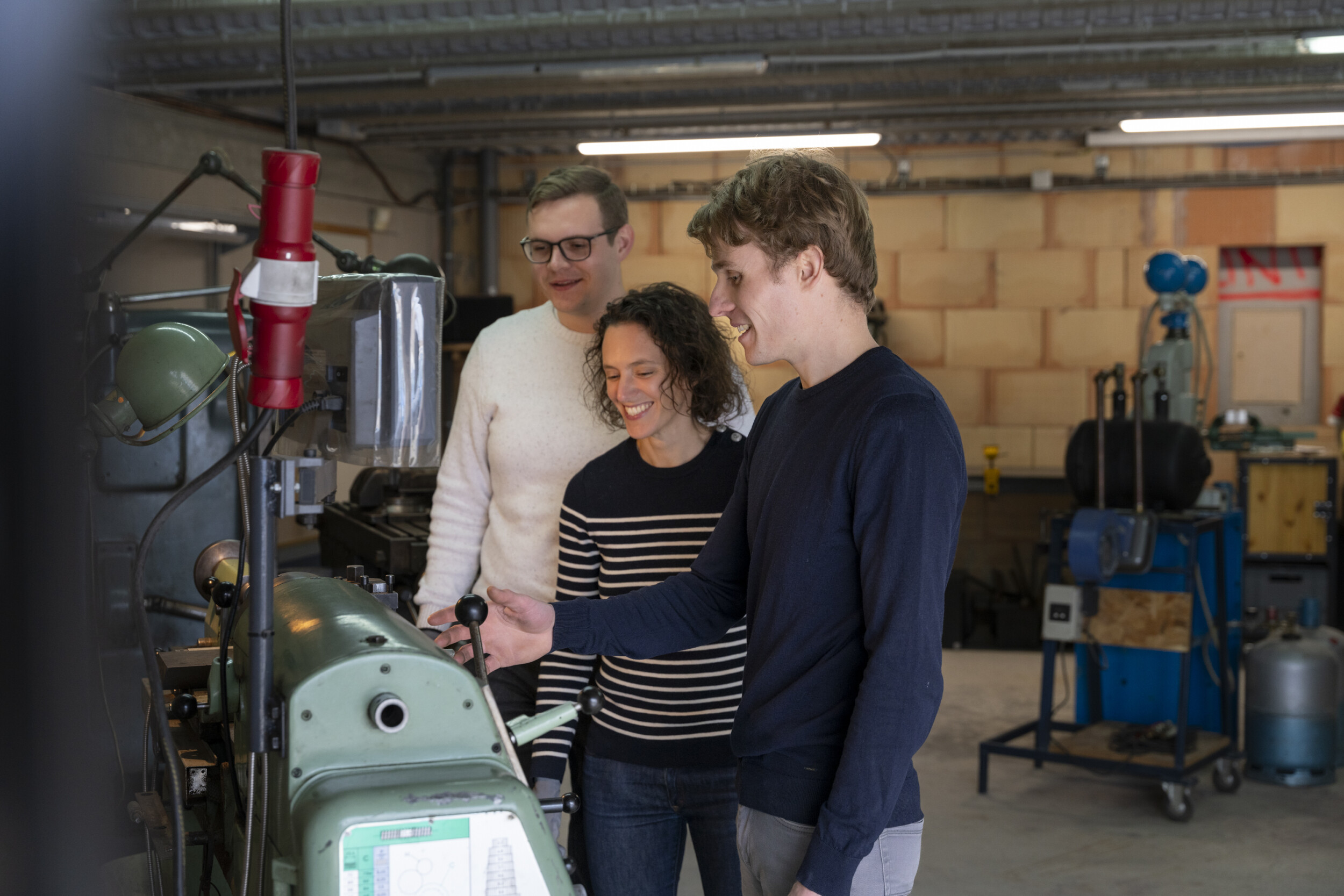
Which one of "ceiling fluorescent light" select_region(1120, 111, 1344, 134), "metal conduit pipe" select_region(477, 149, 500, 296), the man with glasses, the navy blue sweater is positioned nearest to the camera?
the navy blue sweater

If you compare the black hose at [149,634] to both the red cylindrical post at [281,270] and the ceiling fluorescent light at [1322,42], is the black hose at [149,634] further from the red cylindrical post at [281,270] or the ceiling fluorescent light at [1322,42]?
the ceiling fluorescent light at [1322,42]

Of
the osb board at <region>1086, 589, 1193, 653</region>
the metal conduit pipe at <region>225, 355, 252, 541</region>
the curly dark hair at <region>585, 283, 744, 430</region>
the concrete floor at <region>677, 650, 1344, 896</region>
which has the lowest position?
the concrete floor at <region>677, 650, 1344, 896</region>

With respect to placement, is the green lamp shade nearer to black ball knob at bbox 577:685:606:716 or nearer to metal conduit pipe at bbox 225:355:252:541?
metal conduit pipe at bbox 225:355:252:541

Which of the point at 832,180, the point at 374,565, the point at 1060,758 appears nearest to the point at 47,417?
the point at 832,180

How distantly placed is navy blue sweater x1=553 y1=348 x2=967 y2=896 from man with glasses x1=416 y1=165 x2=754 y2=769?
2.20 ft

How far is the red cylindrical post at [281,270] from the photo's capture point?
2.64 feet

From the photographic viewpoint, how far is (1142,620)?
3766 mm

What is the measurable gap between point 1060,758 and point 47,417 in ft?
12.2

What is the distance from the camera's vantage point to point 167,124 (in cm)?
547

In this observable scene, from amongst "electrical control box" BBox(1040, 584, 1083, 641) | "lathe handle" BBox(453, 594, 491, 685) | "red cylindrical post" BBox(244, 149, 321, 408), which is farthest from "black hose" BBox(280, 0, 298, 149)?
"electrical control box" BBox(1040, 584, 1083, 641)

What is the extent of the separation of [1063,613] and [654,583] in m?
2.48

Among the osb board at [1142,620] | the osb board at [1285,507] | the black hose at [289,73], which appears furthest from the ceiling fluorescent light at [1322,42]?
the black hose at [289,73]

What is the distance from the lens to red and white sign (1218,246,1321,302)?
21.9ft

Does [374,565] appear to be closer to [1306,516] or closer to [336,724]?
[336,724]
